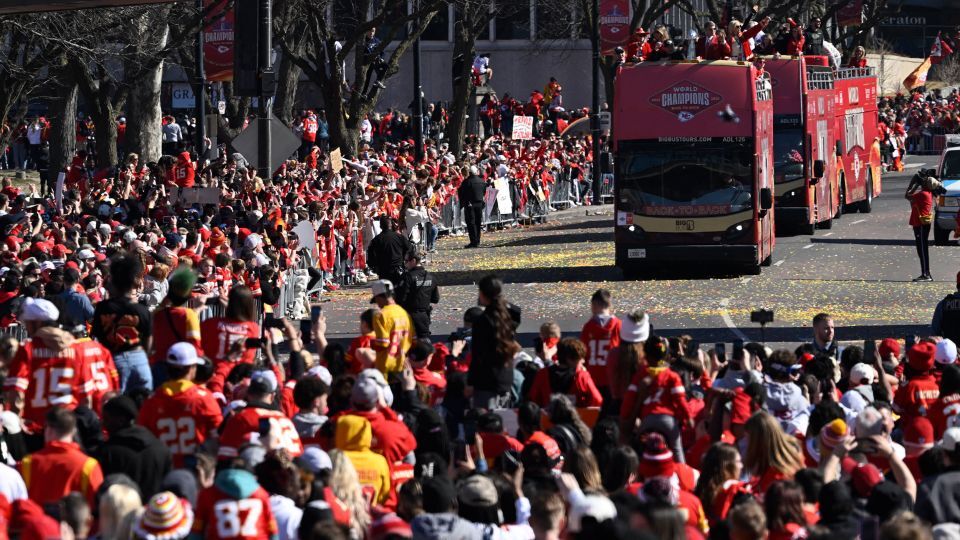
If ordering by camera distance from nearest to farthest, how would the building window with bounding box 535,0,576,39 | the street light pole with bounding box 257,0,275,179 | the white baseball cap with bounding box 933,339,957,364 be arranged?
the white baseball cap with bounding box 933,339,957,364 < the street light pole with bounding box 257,0,275,179 < the building window with bounding box 535,0,576,39

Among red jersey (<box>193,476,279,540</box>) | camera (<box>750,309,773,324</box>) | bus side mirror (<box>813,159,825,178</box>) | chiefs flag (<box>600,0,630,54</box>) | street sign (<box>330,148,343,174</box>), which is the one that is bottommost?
red jersey (<box>193,476,279,540</box>)

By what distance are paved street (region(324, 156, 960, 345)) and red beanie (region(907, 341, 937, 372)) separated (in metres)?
8.91

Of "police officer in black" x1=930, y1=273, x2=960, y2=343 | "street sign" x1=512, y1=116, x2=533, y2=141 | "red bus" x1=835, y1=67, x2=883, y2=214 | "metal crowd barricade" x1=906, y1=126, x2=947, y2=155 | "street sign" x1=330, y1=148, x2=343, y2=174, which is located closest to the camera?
"police officer in black" x1=930, y1=273, x2=960, y2=343

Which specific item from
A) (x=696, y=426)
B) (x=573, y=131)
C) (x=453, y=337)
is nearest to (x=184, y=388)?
(x=696, y=426)

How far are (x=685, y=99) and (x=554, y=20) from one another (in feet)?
136

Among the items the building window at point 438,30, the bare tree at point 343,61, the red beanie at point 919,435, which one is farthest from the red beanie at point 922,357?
the building window at point 438,30

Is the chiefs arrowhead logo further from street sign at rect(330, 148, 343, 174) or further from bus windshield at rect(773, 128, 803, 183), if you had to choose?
bus windshield at rect(773, 128, 803, 183)

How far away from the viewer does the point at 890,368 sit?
13188 mm

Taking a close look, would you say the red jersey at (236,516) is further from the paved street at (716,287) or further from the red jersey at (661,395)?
the paved street at (716,287)

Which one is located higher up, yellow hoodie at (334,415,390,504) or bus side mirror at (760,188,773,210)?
bus side mirror at (760,188,773,210)

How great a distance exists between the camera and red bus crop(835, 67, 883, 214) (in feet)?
126

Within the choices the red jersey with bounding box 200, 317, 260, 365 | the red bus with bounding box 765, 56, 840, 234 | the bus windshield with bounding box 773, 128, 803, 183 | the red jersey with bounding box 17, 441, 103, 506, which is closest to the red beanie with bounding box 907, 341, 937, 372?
the red jersey with bounding box 200, 317, 260, 365

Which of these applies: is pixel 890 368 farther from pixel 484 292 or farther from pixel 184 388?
pixel 184 388

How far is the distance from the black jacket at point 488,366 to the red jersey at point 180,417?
9.00ft
